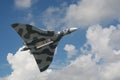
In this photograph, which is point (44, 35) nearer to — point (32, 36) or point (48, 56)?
point (32, 36)

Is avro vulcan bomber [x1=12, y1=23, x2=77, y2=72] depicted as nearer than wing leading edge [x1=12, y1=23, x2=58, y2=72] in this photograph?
Yes

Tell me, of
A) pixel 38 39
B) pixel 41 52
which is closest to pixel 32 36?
pixel 38 39

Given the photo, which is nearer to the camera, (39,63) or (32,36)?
(32,36)

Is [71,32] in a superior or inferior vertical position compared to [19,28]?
inferior

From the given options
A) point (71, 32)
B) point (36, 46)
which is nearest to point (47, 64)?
point (36, 46)

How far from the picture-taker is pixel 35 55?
414 ft

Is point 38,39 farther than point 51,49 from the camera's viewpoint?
No

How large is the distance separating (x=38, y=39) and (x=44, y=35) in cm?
263

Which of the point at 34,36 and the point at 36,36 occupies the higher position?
the point at 34,36

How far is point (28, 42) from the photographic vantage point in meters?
119

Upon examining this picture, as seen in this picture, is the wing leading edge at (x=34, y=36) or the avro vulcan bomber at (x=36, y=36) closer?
the avro vulcan bomber at (x=36, y=36)

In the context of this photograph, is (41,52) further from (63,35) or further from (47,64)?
(63,35)

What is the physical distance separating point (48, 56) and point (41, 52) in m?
3.67

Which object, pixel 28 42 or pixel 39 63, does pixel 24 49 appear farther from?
pixel 39 63
